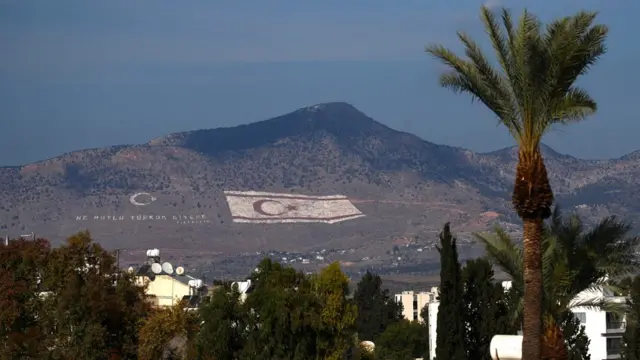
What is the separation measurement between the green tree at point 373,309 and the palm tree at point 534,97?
10153cm

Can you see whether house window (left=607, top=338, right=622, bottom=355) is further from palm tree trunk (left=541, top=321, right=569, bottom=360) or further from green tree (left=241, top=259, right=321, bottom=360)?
palm tree trunk (left=541, top=321, right=569, bottom=360)

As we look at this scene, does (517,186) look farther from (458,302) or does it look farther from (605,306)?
(458,302)

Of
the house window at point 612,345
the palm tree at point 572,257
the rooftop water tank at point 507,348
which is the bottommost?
the rooftop water tank at point 507,348

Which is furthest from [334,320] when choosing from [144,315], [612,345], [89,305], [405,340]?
[405,340]

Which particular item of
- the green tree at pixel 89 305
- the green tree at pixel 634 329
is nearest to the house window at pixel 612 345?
the green tree at pixel 634 329

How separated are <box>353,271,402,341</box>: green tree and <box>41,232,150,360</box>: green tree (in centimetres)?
7436

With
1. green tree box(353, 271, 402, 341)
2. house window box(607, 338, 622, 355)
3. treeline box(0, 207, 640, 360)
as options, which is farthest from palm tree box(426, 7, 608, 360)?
green tree box(353, 271, 402, 341)

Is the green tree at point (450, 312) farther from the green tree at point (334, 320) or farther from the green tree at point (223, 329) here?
the green tree at point (223, 329)

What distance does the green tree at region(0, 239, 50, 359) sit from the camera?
6022 centimetres

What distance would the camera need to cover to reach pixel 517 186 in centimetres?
3272

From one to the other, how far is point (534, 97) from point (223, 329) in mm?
25275

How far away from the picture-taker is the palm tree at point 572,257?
130ft

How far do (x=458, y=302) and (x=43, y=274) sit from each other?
1597 cm

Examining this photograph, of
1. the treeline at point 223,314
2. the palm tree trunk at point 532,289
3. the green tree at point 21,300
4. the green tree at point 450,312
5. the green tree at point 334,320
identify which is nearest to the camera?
the palm tree trunk at point 532,289
